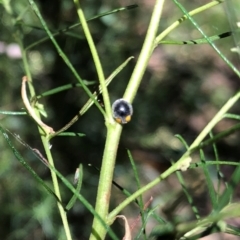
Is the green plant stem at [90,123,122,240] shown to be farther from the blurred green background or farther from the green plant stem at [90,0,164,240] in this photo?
the blurred green background

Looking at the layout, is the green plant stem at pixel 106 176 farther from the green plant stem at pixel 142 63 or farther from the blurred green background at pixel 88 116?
the blurred green background at pixel 88 116

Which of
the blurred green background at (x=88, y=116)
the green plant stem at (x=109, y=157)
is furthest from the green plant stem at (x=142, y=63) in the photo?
the blurred green background at (x=88, y=116)

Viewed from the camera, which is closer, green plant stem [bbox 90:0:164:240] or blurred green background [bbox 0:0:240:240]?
green plant stem [bbox 90:0:164:240]

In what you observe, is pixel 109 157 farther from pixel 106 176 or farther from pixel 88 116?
pixel 88 116

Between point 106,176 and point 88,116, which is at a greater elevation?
point 106,176

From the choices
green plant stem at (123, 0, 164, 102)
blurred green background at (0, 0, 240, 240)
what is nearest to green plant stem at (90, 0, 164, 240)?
green plant stem at (123, 0, 164, 102)

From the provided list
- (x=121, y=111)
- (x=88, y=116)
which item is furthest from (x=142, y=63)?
(x=88, y=116)
